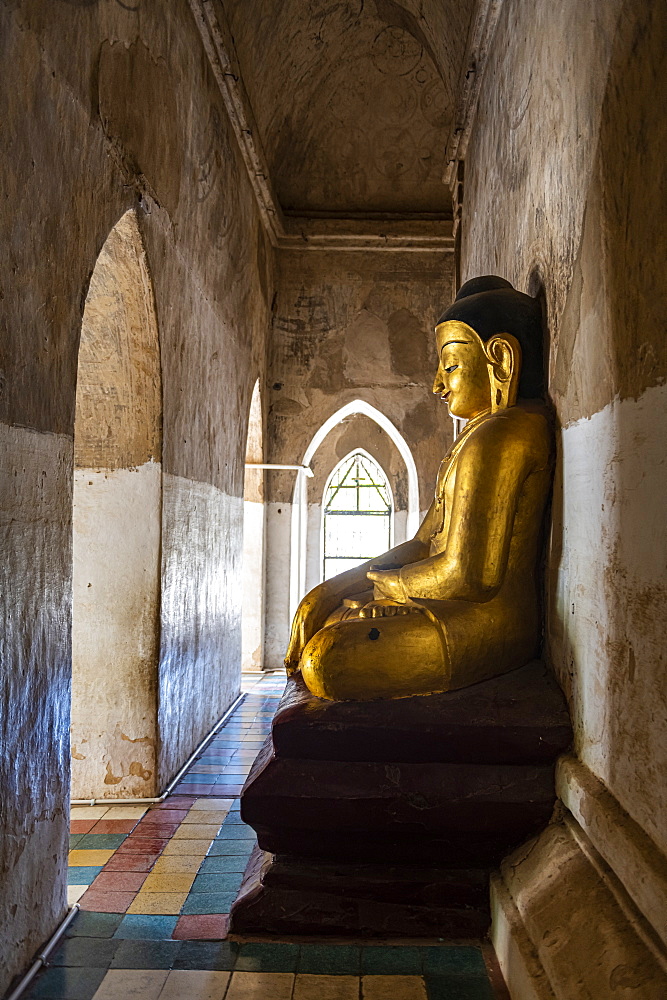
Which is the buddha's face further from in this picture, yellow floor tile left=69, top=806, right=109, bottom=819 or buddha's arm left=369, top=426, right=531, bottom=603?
yellow floor tile left=69, top=806, right=109, bottom=819

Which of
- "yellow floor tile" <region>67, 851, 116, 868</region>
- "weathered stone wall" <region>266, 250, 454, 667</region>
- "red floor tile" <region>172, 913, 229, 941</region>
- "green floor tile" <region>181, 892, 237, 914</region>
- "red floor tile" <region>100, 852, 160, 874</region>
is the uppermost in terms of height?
"weathered stone wall" <region>266, 250, 454, 667</region>

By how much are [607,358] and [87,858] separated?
3019 mm

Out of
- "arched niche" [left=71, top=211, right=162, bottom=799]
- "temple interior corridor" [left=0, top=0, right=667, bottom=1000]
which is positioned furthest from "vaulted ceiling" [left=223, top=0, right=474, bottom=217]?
"arched niche" [left=71, top=211, right=162, bottom=799]

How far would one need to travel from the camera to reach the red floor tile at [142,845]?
142 inches

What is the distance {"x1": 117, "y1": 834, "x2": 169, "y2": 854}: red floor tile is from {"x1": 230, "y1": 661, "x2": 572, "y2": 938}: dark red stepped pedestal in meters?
0.93

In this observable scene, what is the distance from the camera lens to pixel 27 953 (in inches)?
101

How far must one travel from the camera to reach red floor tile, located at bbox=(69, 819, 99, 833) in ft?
12.7

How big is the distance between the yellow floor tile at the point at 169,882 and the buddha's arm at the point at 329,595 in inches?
38.1

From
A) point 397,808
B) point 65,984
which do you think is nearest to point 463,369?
point 397,808

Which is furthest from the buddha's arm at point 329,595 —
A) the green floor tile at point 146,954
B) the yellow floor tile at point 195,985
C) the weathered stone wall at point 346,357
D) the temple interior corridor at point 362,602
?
the weathered stone wall at point 346,357

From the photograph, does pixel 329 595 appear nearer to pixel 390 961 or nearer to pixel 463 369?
pixel 463 369

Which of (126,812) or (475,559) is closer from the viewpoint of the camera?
(475,559)

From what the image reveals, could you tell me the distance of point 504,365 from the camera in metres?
3.35

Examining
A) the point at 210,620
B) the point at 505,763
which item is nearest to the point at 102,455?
the point at 210,620
